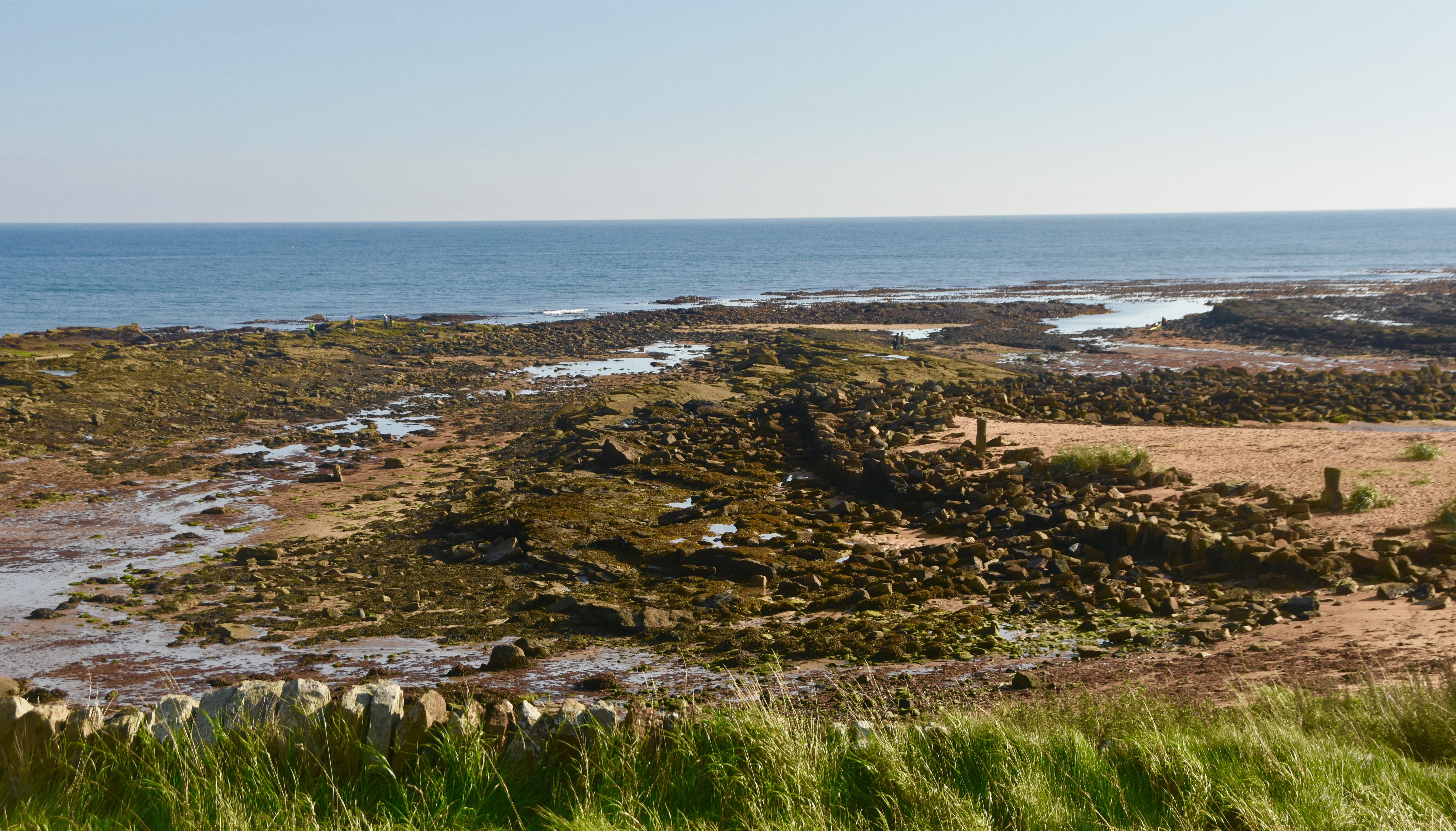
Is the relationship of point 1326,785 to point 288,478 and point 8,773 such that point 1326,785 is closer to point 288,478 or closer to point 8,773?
point 8,773

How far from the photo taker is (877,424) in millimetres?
26906

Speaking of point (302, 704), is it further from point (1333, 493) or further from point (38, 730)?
point (1333, 493)

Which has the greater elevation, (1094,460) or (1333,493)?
(1333,493)

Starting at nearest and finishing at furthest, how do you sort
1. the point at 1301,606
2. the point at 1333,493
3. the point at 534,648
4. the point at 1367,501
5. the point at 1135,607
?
the point at 534,648 → the point at 1301,606 → the point at 1135,607 → the point at 1367,501 → the point at 1333,493

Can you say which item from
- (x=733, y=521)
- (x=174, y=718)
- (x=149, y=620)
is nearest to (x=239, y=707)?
(x=174, y=718)

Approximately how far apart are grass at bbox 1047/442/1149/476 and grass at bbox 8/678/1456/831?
1401 centimetres

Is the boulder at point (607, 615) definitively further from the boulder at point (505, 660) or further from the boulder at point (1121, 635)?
the boulder at point (1121, 635)

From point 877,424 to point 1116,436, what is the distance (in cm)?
622

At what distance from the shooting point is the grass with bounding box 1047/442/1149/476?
20.9m

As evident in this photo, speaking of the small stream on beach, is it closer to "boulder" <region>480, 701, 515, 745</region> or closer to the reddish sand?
"boulder" <region>480, 701, 515, 745</region>

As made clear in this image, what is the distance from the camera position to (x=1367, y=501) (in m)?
17.2

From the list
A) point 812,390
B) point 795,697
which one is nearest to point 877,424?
point 812,390

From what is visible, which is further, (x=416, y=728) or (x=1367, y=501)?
(x=1367, y=501)

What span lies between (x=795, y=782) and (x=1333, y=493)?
15.2m
